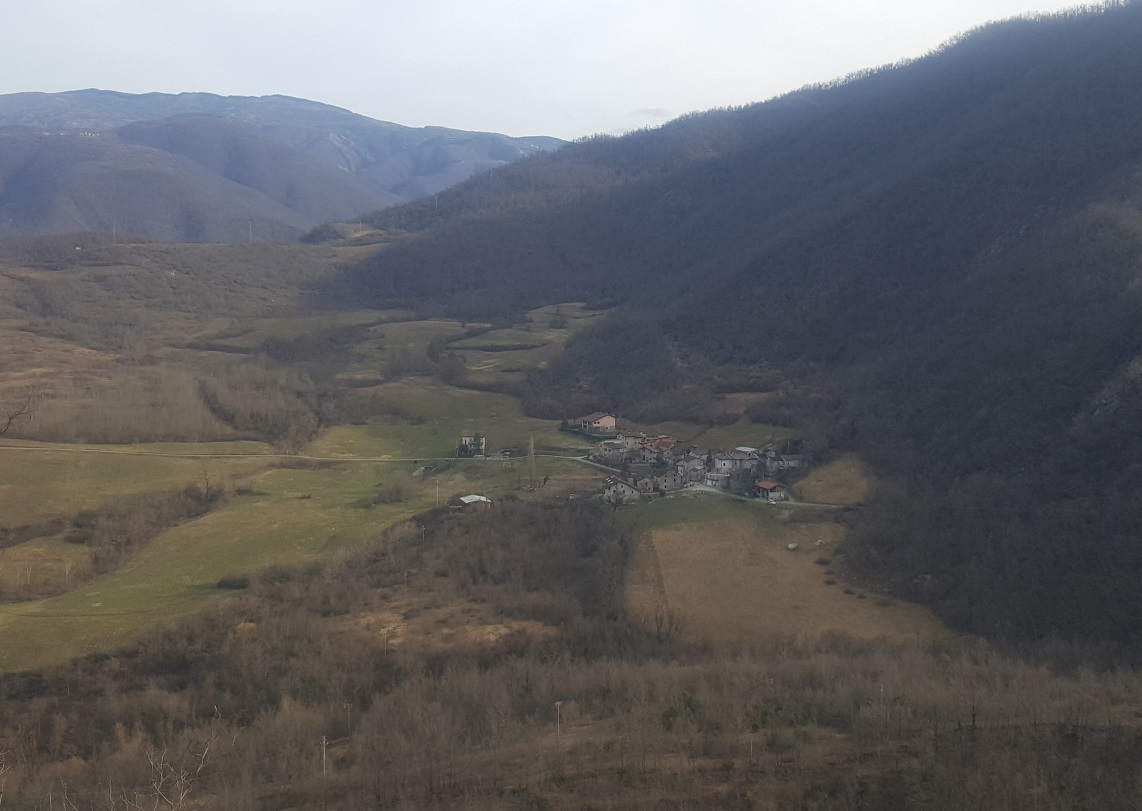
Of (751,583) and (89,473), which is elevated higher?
(89,473)

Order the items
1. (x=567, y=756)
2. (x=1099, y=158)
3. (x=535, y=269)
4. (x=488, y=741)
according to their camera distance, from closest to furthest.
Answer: (x=567, y=756)
(x=488, y=741)
(x=1099, y=158)
(x=535, y=269)

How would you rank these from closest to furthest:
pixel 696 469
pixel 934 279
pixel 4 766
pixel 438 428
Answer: pixel 4 766 < pixel 696 469 < pixel 438 428 < pixel 934 279

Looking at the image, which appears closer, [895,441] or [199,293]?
[895,441]

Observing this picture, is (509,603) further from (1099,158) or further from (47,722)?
(1099,158)

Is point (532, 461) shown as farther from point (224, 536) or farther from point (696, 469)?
point (224, 536)

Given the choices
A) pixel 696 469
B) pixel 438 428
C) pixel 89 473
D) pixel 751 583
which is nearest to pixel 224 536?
pixel 89 473

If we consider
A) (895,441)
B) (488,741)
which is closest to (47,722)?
(488,741)

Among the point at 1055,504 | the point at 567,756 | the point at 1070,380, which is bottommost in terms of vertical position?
the point at 567,756
